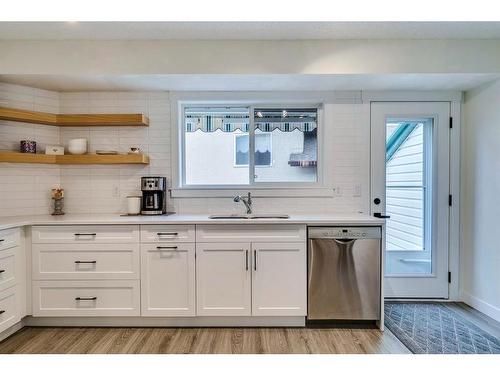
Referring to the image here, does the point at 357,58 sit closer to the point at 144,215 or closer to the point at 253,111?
the point at 253,111

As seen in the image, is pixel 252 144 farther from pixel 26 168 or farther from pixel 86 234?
Answer: pixel 26 168

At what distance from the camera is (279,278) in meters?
2.35

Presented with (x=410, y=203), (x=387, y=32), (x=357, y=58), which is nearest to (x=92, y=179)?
(x=357, y=58)

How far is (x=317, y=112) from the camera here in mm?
2982

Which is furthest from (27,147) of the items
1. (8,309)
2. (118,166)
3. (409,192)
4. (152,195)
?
A: (409,192)

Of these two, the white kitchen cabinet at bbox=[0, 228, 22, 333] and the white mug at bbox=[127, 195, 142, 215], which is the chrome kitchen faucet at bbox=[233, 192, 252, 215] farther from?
the white kitchen cabinet at bbox=[0, 228, 22, 333]

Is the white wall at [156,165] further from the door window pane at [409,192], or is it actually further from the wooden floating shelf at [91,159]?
the door window pane at [409,192]

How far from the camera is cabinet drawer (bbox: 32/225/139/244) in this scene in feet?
7.60

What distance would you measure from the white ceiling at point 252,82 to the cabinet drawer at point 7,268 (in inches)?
54.8

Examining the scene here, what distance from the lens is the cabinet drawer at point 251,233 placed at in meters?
2.34

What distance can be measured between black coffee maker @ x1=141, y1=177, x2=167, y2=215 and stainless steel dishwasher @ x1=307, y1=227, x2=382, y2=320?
1.38 meters

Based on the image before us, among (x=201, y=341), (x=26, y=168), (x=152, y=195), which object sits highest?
(x=26, y=168)

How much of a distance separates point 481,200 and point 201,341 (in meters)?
2.67

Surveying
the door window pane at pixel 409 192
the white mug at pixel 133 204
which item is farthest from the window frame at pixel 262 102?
the door window pane at pixel 409 192
